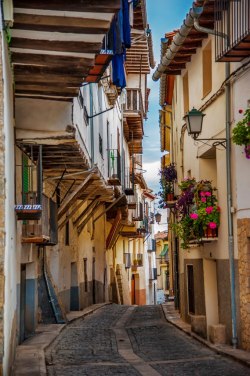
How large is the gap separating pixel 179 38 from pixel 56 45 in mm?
6781

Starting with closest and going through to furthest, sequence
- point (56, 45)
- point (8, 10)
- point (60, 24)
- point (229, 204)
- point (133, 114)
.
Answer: point (8, 10), point (60, 24), point (56, 45), point (229, 204), point (133, 114)

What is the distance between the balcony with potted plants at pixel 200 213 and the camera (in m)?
14.8

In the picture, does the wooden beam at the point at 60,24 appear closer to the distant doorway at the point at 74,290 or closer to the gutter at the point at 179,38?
the gutter at the point at 179,38

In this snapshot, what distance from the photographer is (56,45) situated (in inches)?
371

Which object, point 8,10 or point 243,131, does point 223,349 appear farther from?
point 8,10

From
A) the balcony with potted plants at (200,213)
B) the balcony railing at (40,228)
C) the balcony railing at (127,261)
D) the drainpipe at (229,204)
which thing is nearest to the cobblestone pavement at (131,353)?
the drainpipe at (229,204)

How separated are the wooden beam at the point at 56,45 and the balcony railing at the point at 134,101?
76.4ft

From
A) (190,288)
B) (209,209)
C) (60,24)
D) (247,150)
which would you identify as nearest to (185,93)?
(190,288)

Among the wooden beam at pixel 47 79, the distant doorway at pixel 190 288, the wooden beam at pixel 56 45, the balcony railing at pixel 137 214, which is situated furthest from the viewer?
the balcony railing at pixel 137 214

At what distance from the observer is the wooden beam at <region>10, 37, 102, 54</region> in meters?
9.30

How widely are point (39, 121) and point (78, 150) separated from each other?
7.12 feet

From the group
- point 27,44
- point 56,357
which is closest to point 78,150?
point 56,357

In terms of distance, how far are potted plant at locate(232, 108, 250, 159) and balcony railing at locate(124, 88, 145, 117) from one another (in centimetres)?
2034

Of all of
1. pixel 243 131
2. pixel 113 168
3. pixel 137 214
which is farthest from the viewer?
pixel 137 214
